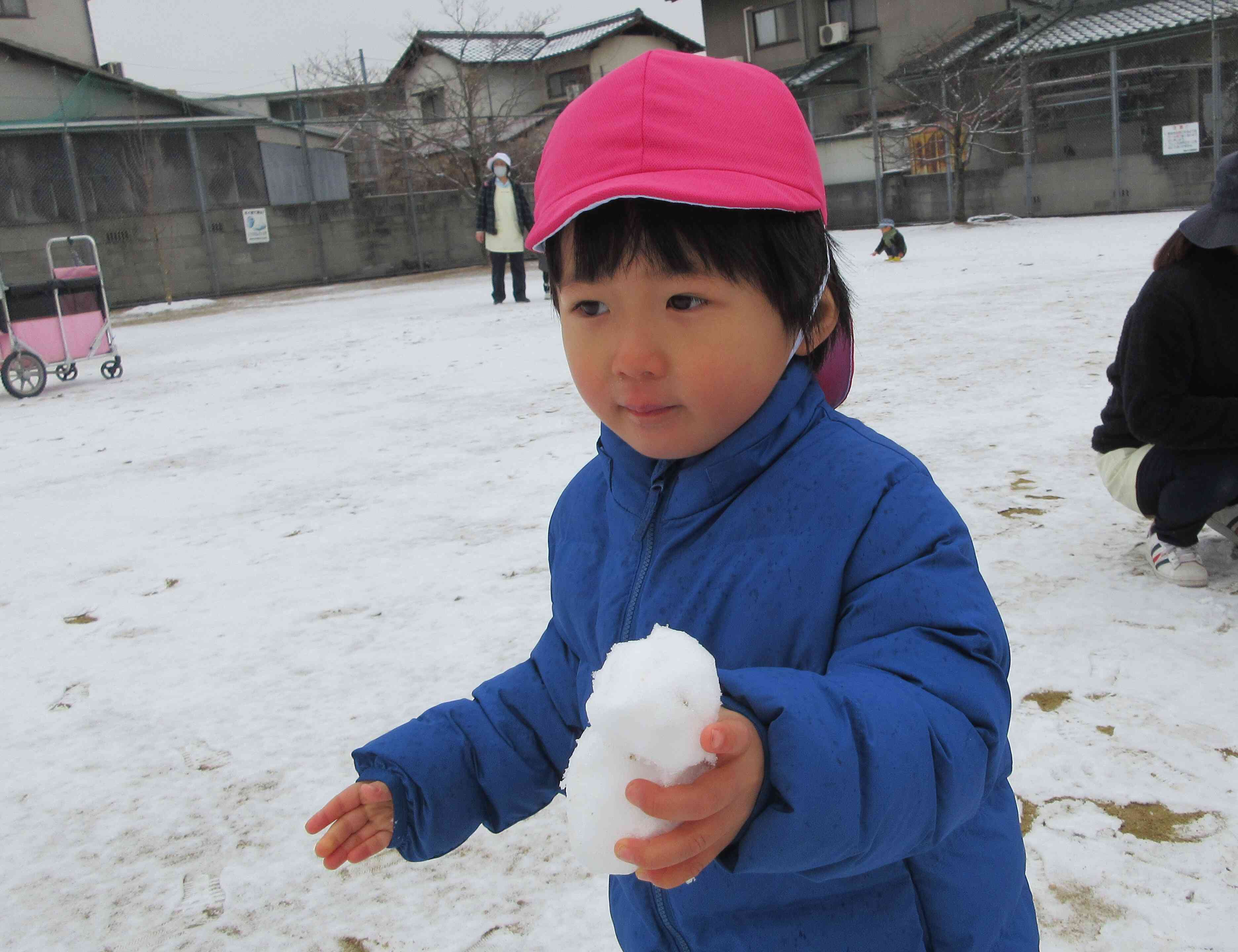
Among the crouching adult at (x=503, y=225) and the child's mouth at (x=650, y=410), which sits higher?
the crouching adult at (x=503, y=225)

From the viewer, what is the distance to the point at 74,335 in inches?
348

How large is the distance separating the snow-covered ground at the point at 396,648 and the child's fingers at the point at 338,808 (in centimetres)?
68

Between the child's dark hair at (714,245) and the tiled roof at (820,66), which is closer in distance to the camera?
the child's dark hair at (714,245)

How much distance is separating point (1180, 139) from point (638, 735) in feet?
60.0

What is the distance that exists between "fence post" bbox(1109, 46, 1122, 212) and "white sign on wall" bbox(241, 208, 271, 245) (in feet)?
47.1

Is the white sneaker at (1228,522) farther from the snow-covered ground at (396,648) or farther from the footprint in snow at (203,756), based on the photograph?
the footprint in snow at (203,756)

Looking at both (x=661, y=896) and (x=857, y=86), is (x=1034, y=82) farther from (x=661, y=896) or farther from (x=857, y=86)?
(x=661, y=896)

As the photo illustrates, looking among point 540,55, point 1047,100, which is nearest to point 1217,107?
point 1047,100

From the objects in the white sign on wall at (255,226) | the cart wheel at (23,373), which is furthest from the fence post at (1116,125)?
the cart wheel at (23,373)

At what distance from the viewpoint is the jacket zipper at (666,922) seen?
115cm

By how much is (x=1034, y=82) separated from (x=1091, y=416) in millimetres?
16183

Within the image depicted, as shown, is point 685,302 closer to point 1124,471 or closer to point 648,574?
point 648,574

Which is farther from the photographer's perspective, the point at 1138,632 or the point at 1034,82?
the point at 1034,82

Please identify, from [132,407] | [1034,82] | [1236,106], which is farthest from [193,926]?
[1034,82]
